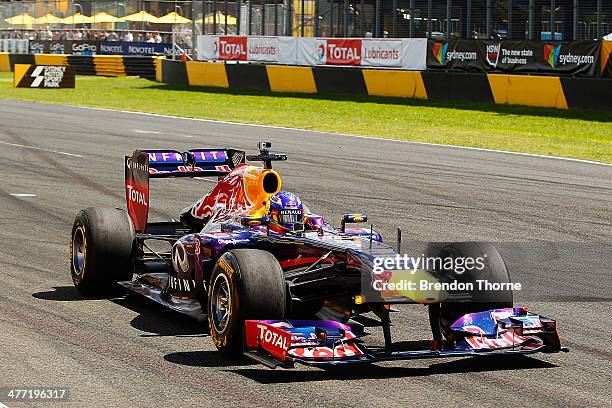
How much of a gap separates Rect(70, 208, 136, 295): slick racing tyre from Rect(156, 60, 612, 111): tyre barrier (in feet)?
70.1

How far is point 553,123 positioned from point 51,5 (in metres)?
42.0

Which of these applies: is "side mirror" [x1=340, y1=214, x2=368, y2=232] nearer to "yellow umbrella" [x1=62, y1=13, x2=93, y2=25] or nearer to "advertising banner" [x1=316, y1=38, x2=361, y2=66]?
"advertising banner" [x1=316, y1=38, x2=361, y2=66]

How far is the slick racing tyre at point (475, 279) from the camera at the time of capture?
732 cm

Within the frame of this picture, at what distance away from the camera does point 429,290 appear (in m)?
7.09

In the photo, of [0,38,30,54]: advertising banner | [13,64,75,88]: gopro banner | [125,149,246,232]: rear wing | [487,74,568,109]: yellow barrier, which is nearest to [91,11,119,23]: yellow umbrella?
[0,38,30,54]: advertising banner

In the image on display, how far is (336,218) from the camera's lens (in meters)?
13.7

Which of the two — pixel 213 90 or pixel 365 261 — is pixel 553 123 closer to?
pixel 213 90

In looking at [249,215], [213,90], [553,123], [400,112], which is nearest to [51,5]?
[213,90]

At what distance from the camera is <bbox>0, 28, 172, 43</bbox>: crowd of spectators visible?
194 ft

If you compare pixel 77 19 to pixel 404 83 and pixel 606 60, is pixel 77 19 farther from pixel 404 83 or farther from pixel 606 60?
pixel 606 60

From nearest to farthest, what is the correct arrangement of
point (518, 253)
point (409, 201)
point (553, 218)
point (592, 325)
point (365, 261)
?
1. point (365, 261)
2. point (592, 325)
3. point (518, 253)
4. point (553, 218)
5. point (409, 201)

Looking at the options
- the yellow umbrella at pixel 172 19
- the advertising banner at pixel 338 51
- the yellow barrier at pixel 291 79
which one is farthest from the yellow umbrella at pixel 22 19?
the advertising banner at pixel 338 51

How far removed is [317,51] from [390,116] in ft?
29.3

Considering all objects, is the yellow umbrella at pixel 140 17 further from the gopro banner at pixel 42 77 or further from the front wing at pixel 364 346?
the front wing at pixel 364 346
